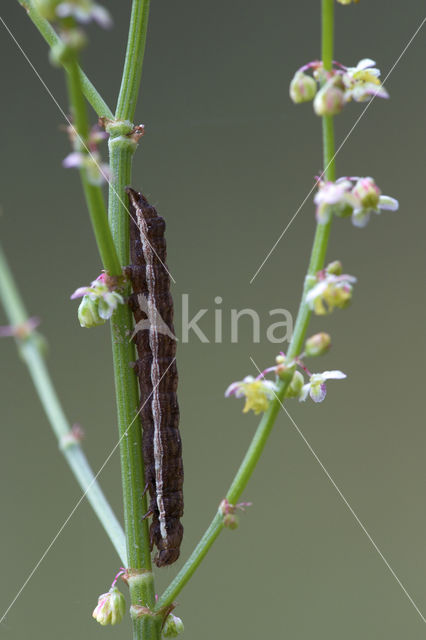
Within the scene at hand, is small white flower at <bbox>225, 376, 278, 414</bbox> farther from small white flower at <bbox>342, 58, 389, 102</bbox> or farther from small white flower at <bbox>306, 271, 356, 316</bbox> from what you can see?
small white flower at <bbox>342, 58, 389, 102</bbox>

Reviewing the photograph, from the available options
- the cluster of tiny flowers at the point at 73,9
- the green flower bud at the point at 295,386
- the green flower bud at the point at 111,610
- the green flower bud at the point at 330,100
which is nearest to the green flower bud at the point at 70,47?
the cluster of tiny flowers at the point at 73,9

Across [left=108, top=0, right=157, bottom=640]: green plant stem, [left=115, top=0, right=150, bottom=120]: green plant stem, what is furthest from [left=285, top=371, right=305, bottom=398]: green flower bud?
[left=115, top=0, right=150, bottom=120]: green plant stem

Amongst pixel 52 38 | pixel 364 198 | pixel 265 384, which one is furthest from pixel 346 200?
pixel 52 38

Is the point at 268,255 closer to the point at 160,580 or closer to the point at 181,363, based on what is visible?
the point at 181,363

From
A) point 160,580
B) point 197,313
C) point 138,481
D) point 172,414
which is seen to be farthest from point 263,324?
point 138,481

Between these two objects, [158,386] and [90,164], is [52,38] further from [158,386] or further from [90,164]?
[158,386]

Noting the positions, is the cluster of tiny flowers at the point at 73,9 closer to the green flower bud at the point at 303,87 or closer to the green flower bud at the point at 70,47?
the green flower bud at the point at 70,47
